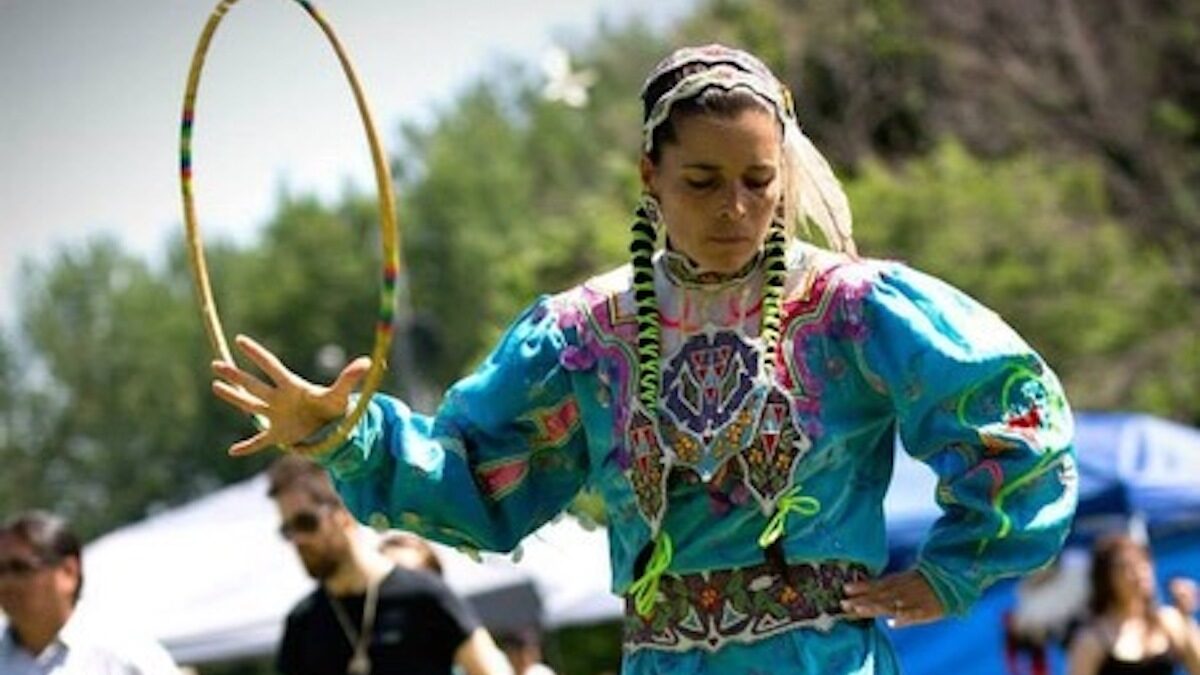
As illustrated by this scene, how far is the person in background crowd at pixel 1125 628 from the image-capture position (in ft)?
38.5

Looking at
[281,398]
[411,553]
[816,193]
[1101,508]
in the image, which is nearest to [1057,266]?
[1101,508]

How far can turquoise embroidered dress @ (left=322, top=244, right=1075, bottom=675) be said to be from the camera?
508 cm

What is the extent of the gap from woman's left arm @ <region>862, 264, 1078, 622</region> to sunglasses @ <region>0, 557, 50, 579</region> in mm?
4127

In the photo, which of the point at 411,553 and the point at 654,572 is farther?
the point at 411,553

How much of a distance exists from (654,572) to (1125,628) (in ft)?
22.8

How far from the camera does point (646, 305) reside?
17.3 ft

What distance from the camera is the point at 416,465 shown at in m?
5.30

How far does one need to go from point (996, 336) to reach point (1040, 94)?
79.2ft

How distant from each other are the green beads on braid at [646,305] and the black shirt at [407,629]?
374cm

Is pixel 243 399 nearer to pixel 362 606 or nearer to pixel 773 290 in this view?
pixel 773 290

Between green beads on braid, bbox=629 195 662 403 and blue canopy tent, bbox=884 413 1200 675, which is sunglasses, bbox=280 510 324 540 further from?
blue canopy tent, bbox=884 413 1200 675

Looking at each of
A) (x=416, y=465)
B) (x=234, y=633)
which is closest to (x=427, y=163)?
(x=234, y=633)

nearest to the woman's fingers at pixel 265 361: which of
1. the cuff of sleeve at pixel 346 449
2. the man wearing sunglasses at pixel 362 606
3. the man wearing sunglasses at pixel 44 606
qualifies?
the cuff of sleeve at pixel 346 449

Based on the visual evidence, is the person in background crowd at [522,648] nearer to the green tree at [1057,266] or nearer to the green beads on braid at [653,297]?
the green beads on braid at [653,297]
